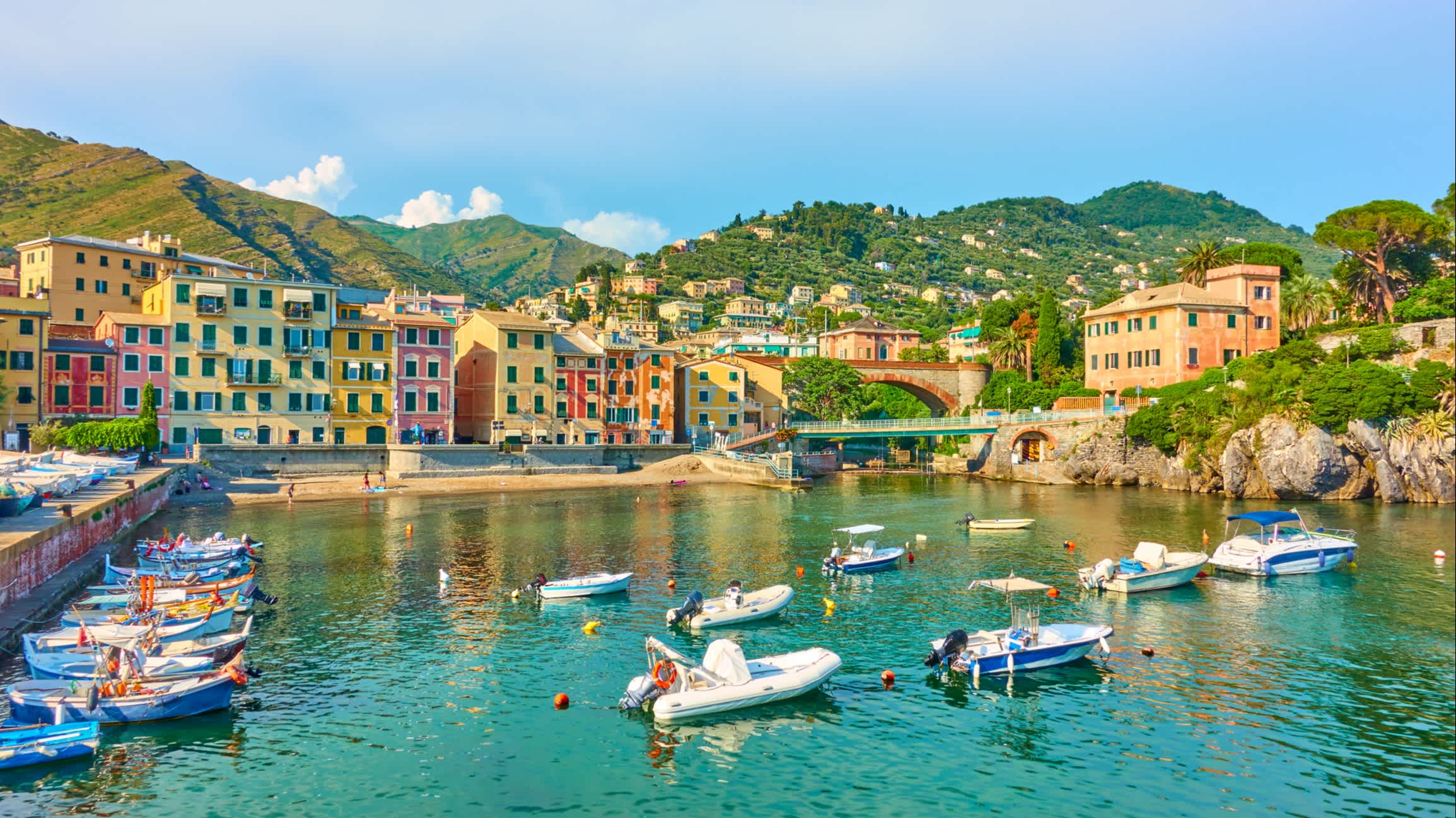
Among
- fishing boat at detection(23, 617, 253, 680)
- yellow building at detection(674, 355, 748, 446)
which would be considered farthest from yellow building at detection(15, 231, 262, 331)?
fishing boat at detection(23, 617, 253, 680)

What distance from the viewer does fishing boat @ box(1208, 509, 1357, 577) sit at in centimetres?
3972

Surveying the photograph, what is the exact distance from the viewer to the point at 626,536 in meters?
49.2

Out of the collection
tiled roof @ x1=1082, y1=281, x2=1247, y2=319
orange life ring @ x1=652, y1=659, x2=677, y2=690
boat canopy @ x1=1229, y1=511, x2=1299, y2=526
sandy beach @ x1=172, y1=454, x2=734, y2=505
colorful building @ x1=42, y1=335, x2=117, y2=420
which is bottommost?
orange life ring @ x1=652, y1=659, x2=677, y2=690

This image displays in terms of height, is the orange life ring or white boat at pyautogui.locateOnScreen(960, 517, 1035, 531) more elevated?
white boat at pyautogui.locateOnScreen(960, 517, 1035, 531)

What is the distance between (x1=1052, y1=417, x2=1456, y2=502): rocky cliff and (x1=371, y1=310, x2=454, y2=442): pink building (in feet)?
215

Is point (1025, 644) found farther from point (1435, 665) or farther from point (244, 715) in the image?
point (244, 715)

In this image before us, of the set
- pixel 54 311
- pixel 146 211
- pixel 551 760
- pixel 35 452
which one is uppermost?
pixel 146 211

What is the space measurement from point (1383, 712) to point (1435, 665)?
5859mm

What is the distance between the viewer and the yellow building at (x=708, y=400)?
3649 inches

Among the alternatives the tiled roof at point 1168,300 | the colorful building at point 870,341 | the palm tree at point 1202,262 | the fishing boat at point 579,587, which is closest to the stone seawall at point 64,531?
the fishing boat at point 579,587

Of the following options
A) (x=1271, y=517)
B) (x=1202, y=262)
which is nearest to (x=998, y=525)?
(x=1271, y=517)

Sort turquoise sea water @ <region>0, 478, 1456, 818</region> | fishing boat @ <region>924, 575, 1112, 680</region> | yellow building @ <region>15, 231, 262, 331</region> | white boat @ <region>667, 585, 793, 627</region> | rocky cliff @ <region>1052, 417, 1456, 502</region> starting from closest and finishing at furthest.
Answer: turquoise sea water @ <region>0, 478, 1456, 818</region>
fishing boat @ <region>924, 575, 1112, 680</region>
white boat @ <region>667, 585, 793, 627</region>
rocky cliff @ <region>1052, 417, 1456, 502</region>
yellow building @ <region>15, 231, 262, 331</region>

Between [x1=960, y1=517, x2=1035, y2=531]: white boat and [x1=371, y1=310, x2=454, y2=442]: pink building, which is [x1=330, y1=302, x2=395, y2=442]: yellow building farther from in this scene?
[x1=960, y1=517, x2=1035, y2=531]: white boat

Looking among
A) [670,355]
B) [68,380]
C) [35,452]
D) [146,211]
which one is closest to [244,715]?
[35,452]
